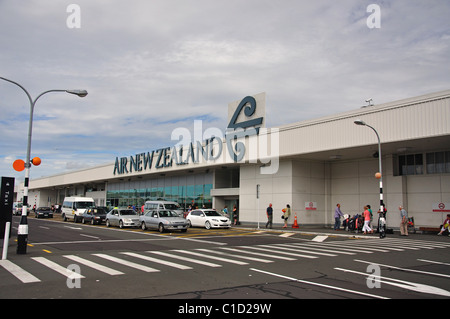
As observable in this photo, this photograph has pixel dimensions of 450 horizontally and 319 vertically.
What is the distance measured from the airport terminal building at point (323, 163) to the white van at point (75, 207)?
30.1 ft

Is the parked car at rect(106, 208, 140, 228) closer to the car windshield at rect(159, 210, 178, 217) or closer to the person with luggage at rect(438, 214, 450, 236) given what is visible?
the car windshield at rect(159, 210, 178, 217)

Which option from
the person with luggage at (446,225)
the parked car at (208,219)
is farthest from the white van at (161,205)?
the person with luggage at (446,225)

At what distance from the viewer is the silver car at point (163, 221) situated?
2427 centimetres

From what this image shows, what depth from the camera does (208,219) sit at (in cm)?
2892

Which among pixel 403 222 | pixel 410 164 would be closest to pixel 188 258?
pixel 403 222

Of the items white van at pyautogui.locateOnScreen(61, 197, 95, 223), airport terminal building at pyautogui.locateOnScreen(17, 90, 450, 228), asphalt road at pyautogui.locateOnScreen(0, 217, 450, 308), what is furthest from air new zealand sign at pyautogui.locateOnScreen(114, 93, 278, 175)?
asphalt road at pyautogui.locateOnScreen(0, 217, 450, 308)

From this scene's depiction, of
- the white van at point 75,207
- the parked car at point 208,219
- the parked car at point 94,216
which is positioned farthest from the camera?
the white van at point 75,207

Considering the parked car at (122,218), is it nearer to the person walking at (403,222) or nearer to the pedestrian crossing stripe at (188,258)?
the pedestrian crossing stripe at (188,258)

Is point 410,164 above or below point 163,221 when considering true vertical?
above

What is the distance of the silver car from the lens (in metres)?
24.3

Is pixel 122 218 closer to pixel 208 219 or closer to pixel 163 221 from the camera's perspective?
pixel 163 221

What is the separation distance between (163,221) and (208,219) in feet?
16.7

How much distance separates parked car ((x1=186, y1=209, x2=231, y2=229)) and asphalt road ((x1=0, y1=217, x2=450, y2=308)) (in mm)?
13297
